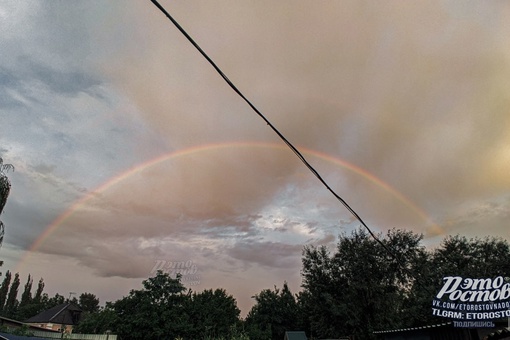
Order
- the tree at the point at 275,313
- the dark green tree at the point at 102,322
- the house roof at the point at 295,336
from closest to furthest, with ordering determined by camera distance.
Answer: the house roof at the point at 295,336
the dark green tree at the point at 102,322
the tree at the point at 275,313

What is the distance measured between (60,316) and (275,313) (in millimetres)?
59266

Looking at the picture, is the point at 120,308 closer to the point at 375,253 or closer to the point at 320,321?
the point at 320,321

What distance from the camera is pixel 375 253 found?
1917 inches

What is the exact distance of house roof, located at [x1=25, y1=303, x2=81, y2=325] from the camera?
3285 inches

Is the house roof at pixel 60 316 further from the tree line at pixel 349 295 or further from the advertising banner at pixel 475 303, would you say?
the advertising banner at pixel 475 303

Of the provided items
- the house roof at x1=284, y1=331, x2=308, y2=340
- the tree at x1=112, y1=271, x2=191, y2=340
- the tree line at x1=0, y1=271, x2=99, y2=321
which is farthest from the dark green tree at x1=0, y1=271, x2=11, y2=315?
the house roof at x1=284, y1=331, x2=308, y2=340

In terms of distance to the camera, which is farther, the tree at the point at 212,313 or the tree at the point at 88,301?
the tree at the point at 88,301

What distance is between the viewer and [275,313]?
A: 86938 millimetres

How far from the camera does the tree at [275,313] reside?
8312cm

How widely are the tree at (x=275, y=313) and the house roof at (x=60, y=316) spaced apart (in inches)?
1970

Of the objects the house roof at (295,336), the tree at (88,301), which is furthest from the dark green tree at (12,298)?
the house roof at (295,336)

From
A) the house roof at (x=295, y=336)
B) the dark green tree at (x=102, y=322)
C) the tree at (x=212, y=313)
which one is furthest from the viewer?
the tree at (x=212, y=313)

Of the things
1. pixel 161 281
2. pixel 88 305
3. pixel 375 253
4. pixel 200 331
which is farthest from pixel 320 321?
pixel 88 305

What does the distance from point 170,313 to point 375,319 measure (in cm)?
3824
